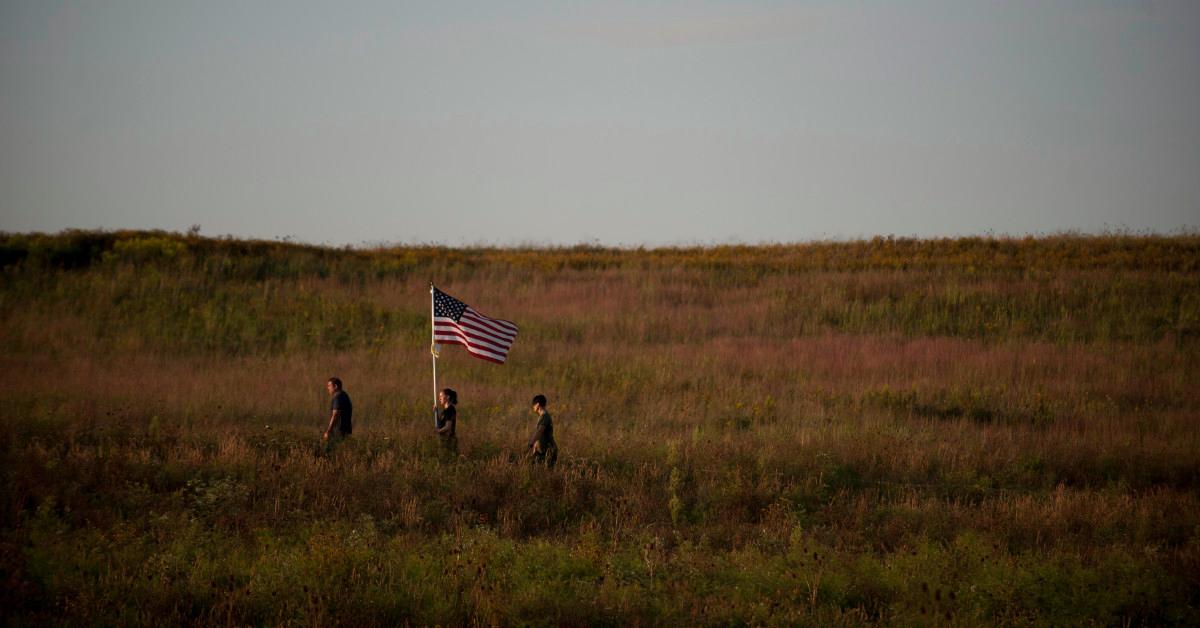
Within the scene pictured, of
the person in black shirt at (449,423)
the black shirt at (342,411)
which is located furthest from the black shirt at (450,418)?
the black shirt at (342,411)

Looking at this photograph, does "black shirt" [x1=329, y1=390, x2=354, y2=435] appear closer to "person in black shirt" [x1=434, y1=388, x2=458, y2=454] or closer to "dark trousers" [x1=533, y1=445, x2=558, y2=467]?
"person in black shirt" [x1=434, y1=388, x2=458, y2=454]

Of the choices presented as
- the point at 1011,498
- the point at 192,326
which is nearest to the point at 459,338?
the point at 1011,498

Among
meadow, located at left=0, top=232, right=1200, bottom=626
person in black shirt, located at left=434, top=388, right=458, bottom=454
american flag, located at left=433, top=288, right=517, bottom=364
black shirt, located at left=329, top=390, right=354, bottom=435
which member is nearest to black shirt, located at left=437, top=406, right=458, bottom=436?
person in black shirt, located at left=434, top=388, right=458, bottom=454

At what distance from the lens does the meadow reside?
27.5ft

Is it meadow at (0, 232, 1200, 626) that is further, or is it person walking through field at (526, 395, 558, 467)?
person walking through field at (526, 395, 558, 467)

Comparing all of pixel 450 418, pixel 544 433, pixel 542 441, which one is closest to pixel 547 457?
pixel 542 441

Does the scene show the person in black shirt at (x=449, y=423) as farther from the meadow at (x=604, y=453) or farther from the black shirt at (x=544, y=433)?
the black shirt at (x=544, y=433)

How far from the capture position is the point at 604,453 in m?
→ 14.1

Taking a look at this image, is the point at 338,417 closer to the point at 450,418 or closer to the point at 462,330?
the point at 450,418

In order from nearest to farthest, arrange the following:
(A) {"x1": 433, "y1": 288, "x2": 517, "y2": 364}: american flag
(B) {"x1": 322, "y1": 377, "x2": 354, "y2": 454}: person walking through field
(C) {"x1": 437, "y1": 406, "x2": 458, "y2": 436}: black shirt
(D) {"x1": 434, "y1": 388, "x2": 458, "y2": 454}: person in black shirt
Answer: (D) {"x1": 434, "y1": 388, "x2": 458, "y2": 454}: person in black shirt
(C) {"x1": 437, "y1": 406, "x2": 458, "y2": 436}: black shirt
(B) {"x1": 322, "y1": 377, "x2": 354, "y2": 454}: person walking through field
(A) {"x1": 433, "y1": 288, "x2": 517, "y2": 364}: american flag

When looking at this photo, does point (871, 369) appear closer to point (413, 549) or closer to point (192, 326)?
point (413, 549)

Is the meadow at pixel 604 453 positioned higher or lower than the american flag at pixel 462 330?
lower

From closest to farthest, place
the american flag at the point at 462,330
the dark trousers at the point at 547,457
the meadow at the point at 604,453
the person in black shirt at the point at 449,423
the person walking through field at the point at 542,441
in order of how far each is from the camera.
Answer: the meadow at the point at 604,453 → the person walking through field at the point at 542,441 → the dark trousers at the point at 547,457 → the person in black shirt at the point at 449,423 → the american flag at the point at 462,330

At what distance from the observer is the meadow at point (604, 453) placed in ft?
27.5
